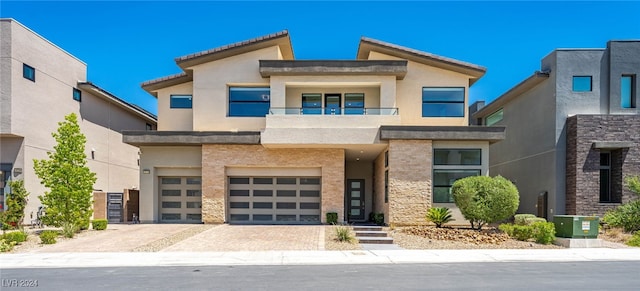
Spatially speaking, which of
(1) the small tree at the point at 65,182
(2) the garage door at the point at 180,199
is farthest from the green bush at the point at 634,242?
(1) the small tree at the point at 65,182

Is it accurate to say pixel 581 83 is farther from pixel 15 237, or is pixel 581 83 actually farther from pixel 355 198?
pixel 15 237

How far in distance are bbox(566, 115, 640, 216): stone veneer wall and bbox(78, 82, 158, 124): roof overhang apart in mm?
26400

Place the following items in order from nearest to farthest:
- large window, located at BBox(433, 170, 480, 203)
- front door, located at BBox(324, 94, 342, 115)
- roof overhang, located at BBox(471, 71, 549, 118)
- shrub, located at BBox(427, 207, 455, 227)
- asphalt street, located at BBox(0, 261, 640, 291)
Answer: asphalt street, located at BBox(0, 261, 640, 291), shrub, located at BBox(427, 207, 455, 227), large window, located at BBox(433, 170, 480, 203), front door, located at BBox(324, 94, 342, 115), roof overhang, located at BBox(471, 71, 549, 118)

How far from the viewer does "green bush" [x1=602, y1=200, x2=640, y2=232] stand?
51.3 feet

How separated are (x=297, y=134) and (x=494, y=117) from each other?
17.8 m

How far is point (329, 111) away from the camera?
18.6 metres

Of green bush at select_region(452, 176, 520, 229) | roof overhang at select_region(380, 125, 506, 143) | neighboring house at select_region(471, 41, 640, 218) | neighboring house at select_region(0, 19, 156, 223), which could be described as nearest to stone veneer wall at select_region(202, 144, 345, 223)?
roof overhang at select_region(380, 125, 506, 143)

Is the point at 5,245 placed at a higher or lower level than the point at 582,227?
lower

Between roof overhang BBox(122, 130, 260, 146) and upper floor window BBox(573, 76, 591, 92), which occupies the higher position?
upper floor window BBox(573, 76, 591, 92)

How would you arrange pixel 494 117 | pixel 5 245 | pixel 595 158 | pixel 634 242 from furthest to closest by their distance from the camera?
pixel 494 117, pixel 595 158, pixel 634 242, pixel 5 245

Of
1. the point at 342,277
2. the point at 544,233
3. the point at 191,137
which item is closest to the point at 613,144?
the point at 544,233

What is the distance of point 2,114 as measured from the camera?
56.8ft

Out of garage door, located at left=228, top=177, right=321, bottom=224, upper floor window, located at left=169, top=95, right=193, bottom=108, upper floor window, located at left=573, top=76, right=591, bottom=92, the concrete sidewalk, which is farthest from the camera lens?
upper floor window, located at left=169, top=95, right=193, bottom=108

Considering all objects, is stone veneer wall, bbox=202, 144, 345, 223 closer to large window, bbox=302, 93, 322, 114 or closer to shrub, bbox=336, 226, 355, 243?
large window, bbox=302, 93, 322, 114
